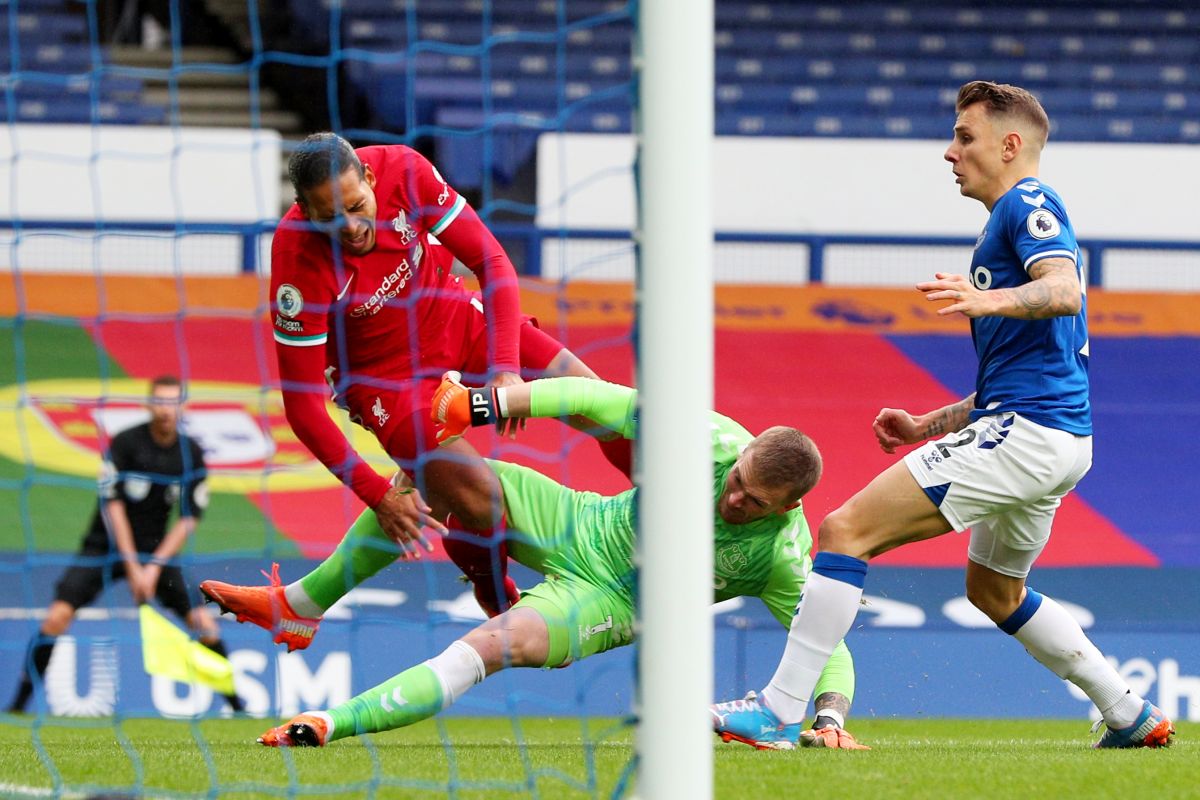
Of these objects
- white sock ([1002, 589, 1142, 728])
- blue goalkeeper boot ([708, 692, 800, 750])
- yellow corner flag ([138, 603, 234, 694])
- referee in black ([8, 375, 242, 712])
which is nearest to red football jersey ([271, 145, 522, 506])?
blue goalkeeper boot ([708, 692, 800, 750])

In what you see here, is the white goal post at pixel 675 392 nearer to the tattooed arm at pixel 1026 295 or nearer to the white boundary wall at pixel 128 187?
the tattooed arm at pixel 1026 295

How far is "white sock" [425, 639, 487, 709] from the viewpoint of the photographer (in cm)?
412

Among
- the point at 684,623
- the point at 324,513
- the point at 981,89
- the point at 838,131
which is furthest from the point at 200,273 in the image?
the point at 684,623

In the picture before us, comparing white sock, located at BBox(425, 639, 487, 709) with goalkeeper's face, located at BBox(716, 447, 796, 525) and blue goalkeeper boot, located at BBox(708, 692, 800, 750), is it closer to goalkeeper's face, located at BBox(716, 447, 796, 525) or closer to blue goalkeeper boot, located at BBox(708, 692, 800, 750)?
blue goalkeeper boot, located at BBox(708, 692, 800, 750)

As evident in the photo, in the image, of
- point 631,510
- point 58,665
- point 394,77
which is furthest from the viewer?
point 394,77

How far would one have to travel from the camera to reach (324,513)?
848cm

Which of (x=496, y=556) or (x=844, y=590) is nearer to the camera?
(x=844, y=590)

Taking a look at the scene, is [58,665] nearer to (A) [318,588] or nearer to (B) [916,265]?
(A) [318,588]

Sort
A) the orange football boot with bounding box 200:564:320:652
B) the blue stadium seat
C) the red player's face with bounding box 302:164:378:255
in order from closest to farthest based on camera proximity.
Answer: the red player's face with bounding box 302:164:378:255
the orange football boot with bounding box 200:564:320:652
the blue stadium seat

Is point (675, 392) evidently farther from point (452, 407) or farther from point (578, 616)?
point (578, 616)

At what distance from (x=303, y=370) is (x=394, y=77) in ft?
24.8

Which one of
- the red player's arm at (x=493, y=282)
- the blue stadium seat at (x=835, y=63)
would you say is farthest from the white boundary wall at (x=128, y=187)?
the red player's arm at (x=493, y=282)

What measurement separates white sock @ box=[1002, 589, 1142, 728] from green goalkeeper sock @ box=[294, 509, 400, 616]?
2.00m

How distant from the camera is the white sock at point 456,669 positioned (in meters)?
4.12
